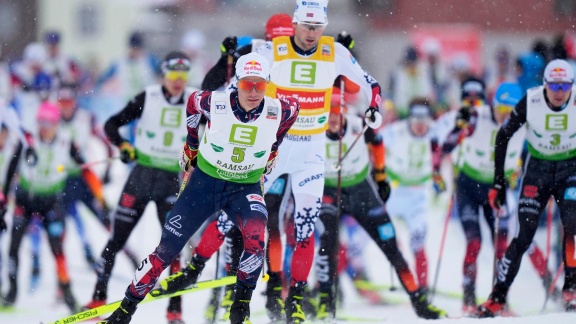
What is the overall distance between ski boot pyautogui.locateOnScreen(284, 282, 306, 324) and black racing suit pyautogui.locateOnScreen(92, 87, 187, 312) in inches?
64.3

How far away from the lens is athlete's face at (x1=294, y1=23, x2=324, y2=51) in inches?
320

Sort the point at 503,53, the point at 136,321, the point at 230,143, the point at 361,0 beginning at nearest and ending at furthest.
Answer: the point at 230,143 → the point at 136,321 → the point at 503,53 → the point at 361,0

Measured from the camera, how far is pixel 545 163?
9180 mm

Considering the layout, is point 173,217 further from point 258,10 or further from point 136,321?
point 258,10

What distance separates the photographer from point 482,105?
36.0 ft

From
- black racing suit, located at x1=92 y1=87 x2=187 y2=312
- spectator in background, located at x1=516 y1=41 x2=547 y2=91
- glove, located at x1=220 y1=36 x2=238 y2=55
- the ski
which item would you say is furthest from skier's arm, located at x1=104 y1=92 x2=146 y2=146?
spectator in background, located at x1=516 y1=41 x2=547 y2=91

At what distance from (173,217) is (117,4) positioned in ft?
131

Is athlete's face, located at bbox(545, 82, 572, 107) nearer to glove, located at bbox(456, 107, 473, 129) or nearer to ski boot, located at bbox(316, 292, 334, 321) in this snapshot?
glove, located at bbox(456, 107, 473, 129)

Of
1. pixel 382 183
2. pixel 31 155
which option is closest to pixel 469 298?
pixel 382 183

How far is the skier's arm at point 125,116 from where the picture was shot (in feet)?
31.3

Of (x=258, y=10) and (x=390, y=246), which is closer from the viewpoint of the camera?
(x=390, y=246)

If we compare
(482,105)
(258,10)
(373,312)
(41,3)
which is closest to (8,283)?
(373,312)

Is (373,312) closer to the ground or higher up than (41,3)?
closer to the ground

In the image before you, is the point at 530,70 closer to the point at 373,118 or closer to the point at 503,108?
the point at 503,108
